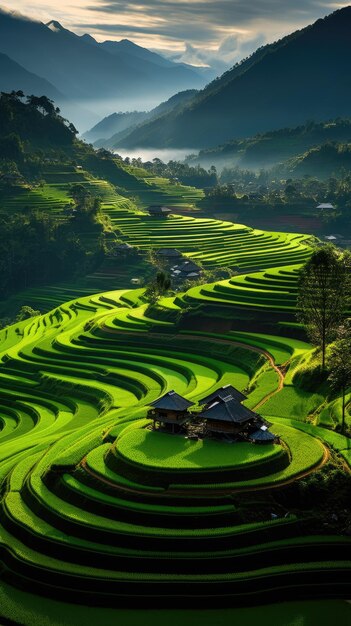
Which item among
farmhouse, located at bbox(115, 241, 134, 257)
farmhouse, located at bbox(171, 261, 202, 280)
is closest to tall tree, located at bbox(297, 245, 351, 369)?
farmhouse, located at bbox(171, 261, 202, 280)

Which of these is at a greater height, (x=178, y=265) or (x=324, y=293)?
(x=324, y=293)

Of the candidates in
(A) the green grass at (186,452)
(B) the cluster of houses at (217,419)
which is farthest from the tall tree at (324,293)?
(A) the green grass at (186,452)

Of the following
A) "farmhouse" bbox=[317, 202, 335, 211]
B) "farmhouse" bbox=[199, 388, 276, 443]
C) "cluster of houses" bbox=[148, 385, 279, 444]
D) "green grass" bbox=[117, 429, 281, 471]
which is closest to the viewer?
"green grass" bbox=[117, 429, 281, 471]

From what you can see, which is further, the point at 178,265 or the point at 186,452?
the point at 178,265

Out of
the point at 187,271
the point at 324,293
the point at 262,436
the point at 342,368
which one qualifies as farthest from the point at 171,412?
the point at 187,271

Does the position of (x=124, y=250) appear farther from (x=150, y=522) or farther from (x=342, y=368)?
(x=150, y=522)

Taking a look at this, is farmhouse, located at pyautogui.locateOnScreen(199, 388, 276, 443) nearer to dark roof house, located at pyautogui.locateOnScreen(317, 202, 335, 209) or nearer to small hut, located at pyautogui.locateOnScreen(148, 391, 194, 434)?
small hut, located at pyautogui.locateOnScreen(148, 391, 194, 434)

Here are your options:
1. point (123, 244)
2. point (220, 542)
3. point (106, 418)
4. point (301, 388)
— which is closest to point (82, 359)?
point (106, 418)
